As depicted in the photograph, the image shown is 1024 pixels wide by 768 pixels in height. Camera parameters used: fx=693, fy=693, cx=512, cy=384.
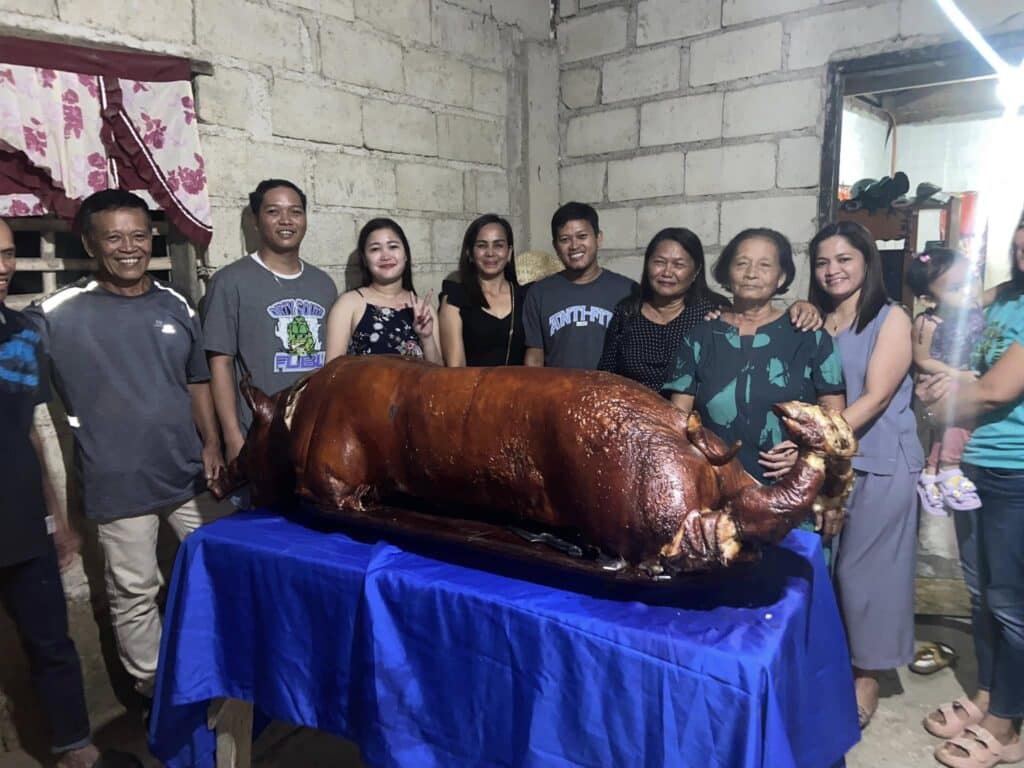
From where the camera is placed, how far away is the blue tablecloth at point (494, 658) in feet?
3.87

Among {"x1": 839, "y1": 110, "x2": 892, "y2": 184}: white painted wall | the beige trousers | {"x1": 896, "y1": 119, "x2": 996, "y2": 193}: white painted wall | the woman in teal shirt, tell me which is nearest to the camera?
the woman in teal shirt

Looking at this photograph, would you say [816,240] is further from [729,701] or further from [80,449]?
[80,449]

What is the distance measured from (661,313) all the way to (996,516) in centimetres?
125

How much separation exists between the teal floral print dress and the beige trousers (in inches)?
73.9

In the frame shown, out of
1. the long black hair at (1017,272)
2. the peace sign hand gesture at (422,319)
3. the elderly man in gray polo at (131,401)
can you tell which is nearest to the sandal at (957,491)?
the long black hair at (1017,272)

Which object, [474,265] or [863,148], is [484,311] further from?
[863,148]

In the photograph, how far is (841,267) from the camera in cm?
228

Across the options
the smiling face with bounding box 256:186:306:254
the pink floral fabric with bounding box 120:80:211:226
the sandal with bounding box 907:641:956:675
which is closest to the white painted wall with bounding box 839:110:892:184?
the sandal with bounding box 907:641:956:675

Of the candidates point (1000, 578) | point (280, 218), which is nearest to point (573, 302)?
point (280, 218)

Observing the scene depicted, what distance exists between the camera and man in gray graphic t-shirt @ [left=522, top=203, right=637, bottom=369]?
2.85m

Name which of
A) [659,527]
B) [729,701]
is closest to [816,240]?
[659,527]

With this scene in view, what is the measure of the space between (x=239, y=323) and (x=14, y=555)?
1.02m

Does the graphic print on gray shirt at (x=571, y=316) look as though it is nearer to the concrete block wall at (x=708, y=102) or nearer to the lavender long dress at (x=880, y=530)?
the lavender long dress at (x=880, y=530)

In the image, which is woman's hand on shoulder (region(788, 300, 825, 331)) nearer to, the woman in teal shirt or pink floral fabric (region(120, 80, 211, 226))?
the woman in teal shirt
